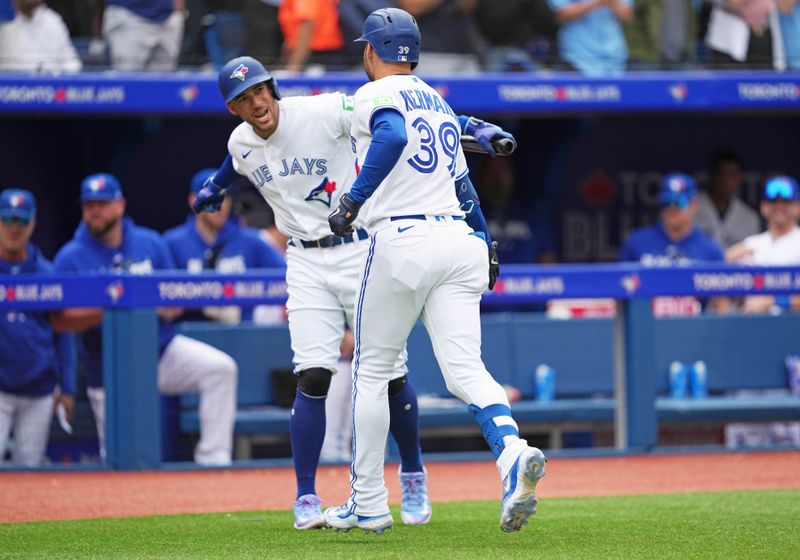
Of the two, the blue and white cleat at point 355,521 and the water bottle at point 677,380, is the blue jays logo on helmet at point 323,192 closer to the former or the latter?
the blue and white cleat at point 355,521

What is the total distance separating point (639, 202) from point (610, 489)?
5.30 meters

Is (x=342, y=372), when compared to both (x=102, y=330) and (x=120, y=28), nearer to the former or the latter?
(x=102, y=330)

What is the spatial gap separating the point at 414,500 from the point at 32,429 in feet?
10.5

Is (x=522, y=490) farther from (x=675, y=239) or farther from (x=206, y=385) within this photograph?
(x=675, y=239)

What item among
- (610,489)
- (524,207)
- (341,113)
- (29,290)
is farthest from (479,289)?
(524,207)

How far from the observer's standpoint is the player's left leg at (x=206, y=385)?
25.8ft

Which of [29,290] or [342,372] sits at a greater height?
[29,290]

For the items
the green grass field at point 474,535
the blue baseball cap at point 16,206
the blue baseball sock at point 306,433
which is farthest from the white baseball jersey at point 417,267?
the blue baseball cap at point 16,206

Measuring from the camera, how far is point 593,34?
33.0 feet

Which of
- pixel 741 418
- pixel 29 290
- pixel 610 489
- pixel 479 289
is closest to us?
pixel 479 289

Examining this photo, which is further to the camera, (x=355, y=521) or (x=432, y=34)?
(x=432, y=34)

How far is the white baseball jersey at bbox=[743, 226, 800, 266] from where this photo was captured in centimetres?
900

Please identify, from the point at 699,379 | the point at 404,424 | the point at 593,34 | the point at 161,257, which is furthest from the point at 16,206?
the point at 593,34

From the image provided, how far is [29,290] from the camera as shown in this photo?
25.6 feet
